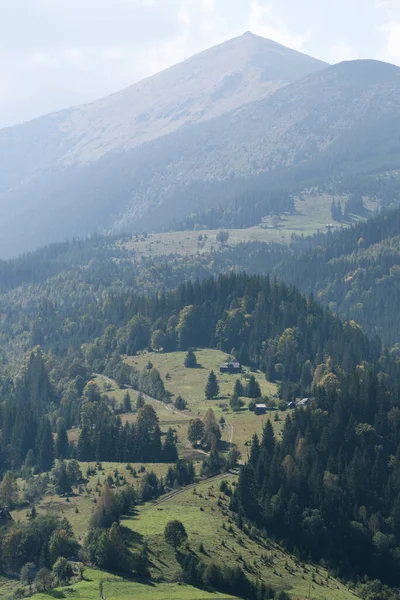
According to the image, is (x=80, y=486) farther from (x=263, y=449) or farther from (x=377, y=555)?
(x=377, y=555)

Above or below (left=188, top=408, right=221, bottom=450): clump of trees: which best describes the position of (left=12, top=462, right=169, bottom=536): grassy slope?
below

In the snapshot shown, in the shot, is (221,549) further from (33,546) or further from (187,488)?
(33,546)

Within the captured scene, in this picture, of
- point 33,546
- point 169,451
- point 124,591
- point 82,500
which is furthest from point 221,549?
point 169,451

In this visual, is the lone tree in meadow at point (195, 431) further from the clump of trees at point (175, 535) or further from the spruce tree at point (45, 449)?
the clump of trees at point (175, 535)

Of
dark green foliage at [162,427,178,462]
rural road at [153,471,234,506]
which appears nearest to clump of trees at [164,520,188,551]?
rural road at [153,471,234,506]

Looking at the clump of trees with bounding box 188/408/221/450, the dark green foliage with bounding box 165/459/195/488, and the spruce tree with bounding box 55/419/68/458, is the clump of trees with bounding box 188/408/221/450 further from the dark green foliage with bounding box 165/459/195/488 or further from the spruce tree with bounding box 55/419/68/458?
the spruce tree with bounding box 55/419/68/458

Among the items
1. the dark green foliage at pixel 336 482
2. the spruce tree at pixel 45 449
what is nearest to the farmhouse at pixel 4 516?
the dark green foliage at pixel 336 482

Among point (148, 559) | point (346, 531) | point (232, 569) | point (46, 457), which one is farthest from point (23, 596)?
point (46, 457)
